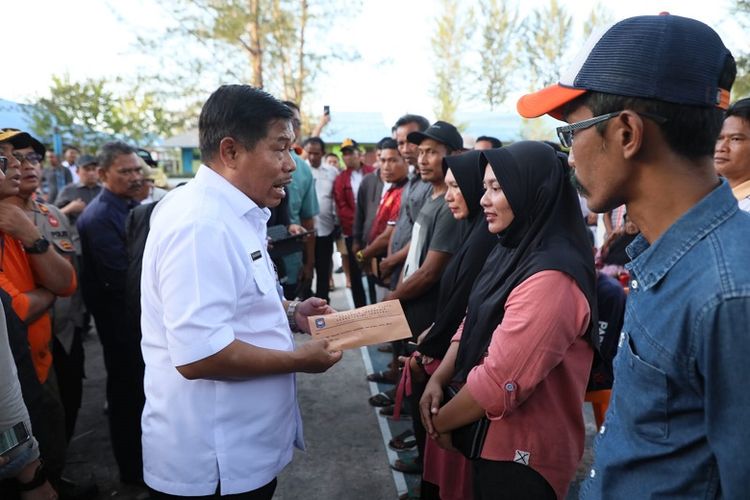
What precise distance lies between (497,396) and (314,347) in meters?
0.67

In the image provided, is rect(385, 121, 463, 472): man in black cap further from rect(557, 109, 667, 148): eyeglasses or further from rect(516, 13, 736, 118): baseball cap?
rect(516, 13, 736, 118): baseball cap

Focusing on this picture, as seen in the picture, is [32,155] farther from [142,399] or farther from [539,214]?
[539,214]

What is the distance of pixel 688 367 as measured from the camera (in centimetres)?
92

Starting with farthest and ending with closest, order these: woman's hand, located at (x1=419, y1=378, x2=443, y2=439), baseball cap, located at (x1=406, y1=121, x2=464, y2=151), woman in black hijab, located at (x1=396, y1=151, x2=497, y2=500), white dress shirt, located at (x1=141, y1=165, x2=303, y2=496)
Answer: baseball cap, located at (x1=406, y1=121, x2=464, y2=151) < woman in black hijab, located at (x1=396, y1=151, x2=497, y2=500) < woman's hand, located at (x1=419, y1=378, x2=443, y2=439) < white dress shirt, located at (x1=141, y1=165, x2=303, y2=496)

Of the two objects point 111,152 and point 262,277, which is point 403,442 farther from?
point 111,152

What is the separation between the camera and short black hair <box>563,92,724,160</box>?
1009mm

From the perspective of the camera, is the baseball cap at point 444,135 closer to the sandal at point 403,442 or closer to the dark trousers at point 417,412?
the dark trousers at point 417,412

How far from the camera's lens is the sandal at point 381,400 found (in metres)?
4.22

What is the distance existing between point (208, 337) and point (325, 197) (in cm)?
553

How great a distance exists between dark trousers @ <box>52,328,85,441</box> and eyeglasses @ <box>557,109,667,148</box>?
10.9 feet

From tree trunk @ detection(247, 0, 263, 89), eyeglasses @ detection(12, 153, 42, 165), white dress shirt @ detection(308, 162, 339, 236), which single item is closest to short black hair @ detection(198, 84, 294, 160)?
eyeglasses @ detection(12, 153, 42, 165)

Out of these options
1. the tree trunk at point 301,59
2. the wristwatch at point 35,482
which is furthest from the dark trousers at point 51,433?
the tree trunk at point 301,59

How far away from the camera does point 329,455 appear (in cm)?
350

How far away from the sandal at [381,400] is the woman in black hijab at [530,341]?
7.16ft
